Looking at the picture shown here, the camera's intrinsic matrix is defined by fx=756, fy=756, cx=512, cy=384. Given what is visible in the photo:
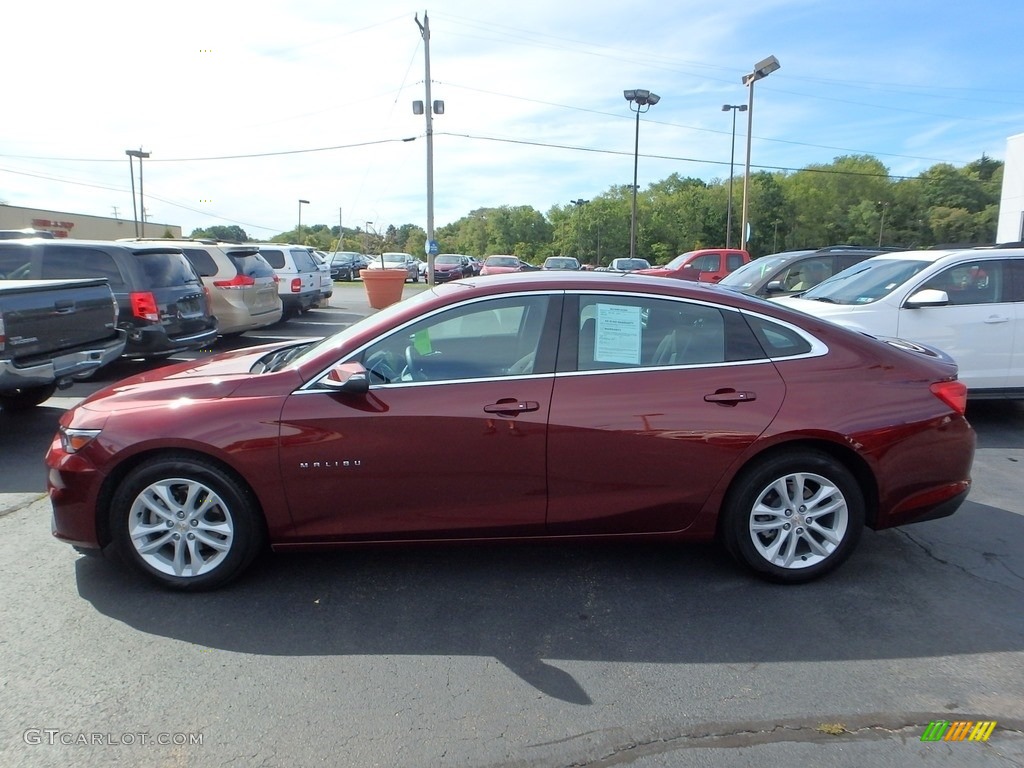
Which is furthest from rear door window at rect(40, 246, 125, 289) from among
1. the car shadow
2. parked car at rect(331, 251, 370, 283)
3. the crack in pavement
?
parked car at rect(331, 251, 370, 283)

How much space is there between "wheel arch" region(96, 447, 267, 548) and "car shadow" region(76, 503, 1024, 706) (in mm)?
345

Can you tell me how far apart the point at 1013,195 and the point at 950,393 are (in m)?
30.0

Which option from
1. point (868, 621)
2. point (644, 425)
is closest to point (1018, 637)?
point (868, 621)

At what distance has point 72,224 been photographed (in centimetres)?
6272

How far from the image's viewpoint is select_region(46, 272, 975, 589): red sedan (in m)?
3.61

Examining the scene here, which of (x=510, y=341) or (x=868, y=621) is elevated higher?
(x=510, y=341)

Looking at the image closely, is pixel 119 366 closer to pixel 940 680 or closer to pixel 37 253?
pixel 37 253

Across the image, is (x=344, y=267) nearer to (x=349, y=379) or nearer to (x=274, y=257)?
(x=274, y=257)

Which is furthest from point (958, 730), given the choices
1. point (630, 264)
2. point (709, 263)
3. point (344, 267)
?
point (344, 267)

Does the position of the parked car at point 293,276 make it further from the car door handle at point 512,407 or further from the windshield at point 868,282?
the car door handle at point 512,407

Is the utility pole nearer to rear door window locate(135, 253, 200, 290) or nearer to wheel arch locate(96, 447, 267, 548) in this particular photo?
rear door window locate(135, 253, 200, 290)

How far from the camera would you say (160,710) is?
2865 mm

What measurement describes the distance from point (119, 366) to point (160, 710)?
9.04m

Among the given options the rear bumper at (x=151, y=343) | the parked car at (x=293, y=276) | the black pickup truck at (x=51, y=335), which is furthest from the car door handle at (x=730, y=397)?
the parked car at (x=293, y=276)
